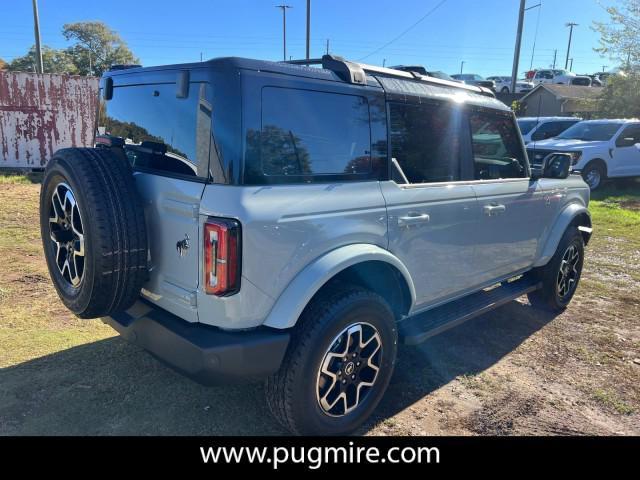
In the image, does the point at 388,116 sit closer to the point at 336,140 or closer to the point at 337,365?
the point at 336,140

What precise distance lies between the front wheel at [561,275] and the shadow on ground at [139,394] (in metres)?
1.07

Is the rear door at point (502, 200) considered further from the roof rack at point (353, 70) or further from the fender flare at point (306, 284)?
the fender flare at point (306, 284)

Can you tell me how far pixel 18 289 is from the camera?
4695mm

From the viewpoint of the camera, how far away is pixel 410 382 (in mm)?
3490

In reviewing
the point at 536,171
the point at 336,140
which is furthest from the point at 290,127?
the point at 536,171

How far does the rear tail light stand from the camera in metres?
2.20

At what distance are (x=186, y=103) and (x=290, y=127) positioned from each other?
0.54m

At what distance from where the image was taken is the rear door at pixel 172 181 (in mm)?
2348

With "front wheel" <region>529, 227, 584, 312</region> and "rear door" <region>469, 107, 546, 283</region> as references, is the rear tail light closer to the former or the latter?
"rear door" <region>469, 107, 546, 283</region>

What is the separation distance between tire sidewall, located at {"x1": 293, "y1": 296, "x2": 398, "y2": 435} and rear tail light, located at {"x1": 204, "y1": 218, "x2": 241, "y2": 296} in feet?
1.84

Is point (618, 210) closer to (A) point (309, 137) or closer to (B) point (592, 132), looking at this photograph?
(B) point (592, 132)

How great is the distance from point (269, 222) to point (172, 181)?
22.9 inches

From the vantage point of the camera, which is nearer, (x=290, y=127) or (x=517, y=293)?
(x=290, y=127)

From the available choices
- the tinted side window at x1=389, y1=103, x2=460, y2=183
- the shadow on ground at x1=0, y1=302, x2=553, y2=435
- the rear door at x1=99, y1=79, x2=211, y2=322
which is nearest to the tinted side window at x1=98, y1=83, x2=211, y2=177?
the rear door at x1=99, y1=79, x2=211, y2=322
